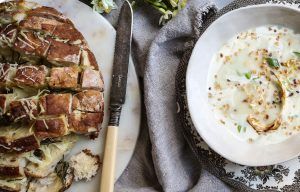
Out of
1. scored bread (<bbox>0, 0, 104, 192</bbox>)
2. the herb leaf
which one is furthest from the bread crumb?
the herb leaf

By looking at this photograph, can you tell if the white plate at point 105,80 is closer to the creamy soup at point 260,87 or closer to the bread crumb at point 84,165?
the bread crumb at point 84,165

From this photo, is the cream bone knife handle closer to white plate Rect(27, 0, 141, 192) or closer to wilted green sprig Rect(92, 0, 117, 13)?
white plate Rect(27, 0, 141, 192)

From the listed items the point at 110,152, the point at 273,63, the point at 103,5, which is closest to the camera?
the point at 273,63

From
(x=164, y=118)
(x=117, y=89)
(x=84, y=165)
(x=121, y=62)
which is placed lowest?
(x=84, y=165)

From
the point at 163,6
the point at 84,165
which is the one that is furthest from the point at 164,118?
the point at 163,6

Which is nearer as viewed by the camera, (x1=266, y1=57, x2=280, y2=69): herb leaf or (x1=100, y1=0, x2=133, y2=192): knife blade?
(x1=266, y1=57, x2=280, y2=69): herb leaf

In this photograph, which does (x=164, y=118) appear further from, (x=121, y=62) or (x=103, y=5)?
(x=103, y=5)
